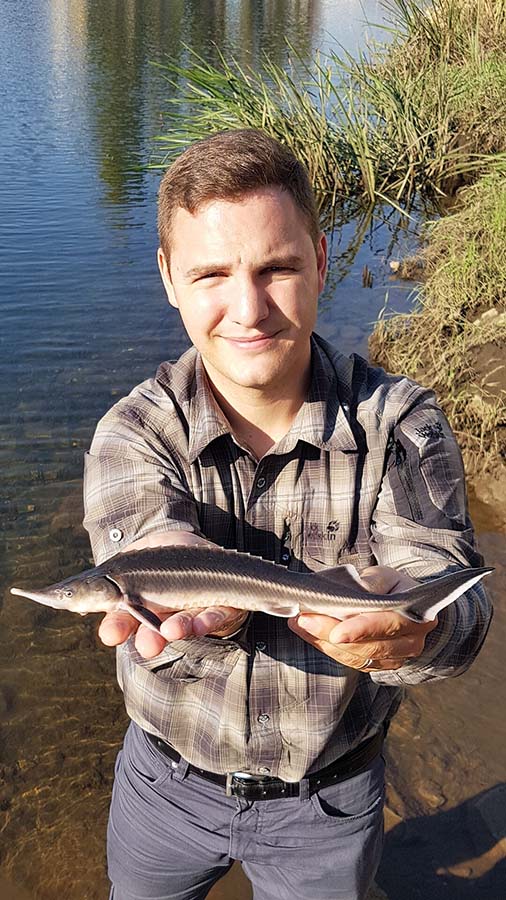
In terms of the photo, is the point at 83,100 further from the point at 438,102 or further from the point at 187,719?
the point at 187,719

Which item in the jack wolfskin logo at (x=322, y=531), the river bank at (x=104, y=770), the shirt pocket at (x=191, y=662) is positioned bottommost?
the river bank at (x=104, y=770)

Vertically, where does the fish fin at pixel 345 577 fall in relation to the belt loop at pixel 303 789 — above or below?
above

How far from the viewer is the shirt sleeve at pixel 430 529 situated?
230cm

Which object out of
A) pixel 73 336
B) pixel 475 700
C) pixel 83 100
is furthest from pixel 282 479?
pixel 83 100

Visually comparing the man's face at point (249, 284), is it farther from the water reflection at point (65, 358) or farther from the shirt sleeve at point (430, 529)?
the water reflection at point (65, 358)

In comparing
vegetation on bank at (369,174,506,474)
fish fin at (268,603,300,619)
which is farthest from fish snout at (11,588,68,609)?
vegetation on bank at (369,174,506,474)

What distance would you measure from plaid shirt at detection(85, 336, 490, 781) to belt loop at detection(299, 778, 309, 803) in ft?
0.12

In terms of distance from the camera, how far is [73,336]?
998 centimetres

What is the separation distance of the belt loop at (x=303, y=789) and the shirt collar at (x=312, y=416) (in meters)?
1.00

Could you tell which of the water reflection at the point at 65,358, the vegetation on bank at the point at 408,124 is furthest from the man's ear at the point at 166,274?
the vegetation on bank at the point at 408,124

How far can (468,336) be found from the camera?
310 inches

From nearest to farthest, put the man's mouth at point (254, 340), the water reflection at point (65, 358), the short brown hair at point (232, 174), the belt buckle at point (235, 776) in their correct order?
the short brown hair at point (232, 174) < the man's mouth at point (254, 340) < the belt buckle at point (235, 776) < the water reflection at point (65, 358)

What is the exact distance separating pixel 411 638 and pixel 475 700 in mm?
3206

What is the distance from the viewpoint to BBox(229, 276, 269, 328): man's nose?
2.34 metres
